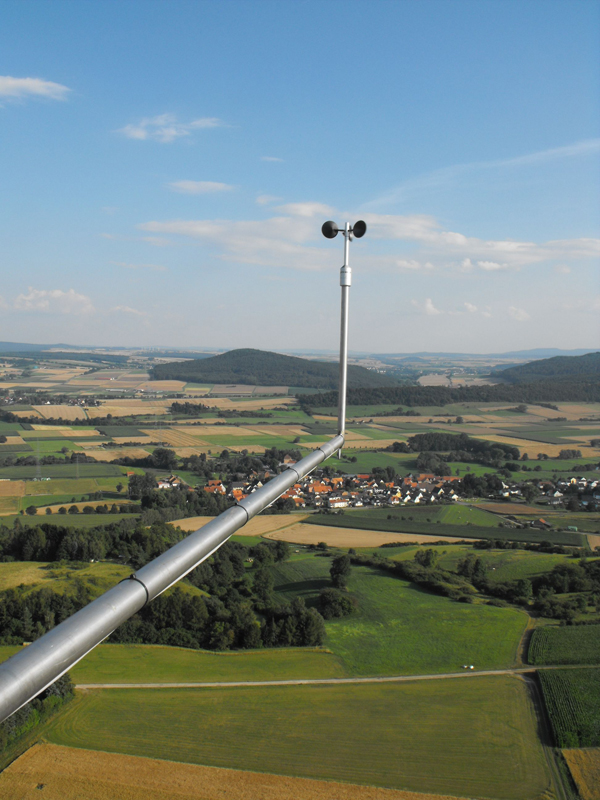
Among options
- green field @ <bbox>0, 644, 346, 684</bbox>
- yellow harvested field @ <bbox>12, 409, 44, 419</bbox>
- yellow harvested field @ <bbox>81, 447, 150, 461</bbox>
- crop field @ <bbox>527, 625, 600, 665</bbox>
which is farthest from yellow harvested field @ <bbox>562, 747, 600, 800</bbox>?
yellow harvested field @ <bbox>12, 409, 44, 419</bbox>

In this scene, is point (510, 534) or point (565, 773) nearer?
point (565, 773)

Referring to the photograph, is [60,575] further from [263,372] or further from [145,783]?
[263,372]

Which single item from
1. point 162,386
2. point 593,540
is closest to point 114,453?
point 593,540

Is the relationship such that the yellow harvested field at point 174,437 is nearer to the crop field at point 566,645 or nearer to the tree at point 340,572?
the tree at point 340,572

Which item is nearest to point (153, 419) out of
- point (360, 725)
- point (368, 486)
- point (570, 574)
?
point (368, 486)

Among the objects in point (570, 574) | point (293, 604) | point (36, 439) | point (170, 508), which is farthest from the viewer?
point (36, 439)

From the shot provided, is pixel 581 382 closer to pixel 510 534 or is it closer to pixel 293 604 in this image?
pixel 510 534
